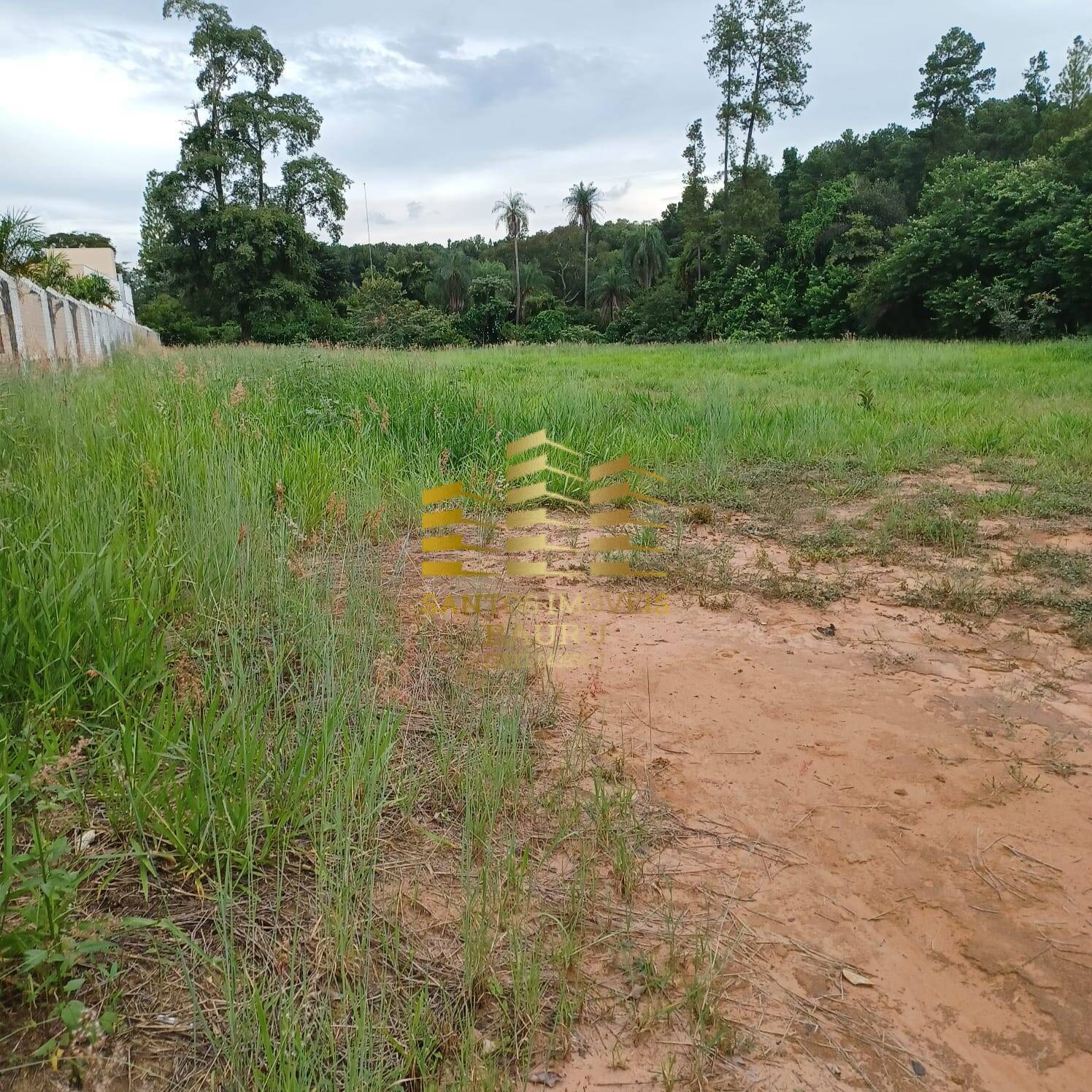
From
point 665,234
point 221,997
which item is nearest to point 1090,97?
point 665,234

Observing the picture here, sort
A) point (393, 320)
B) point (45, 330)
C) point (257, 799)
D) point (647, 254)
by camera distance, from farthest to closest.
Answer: point (647, 254)
point (393, 320)
point (45, 330)
point (257, 799)

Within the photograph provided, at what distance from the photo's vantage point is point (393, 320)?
32.0m

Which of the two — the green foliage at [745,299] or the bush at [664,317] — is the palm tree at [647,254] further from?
the green foliage at [745,299]

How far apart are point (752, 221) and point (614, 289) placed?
13449 millimetres

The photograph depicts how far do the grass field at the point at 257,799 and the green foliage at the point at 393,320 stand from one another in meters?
28.5

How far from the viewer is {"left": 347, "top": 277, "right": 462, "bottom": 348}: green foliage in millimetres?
31047

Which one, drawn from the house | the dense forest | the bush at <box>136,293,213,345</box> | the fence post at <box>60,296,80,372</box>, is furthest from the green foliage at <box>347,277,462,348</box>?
the fence post at <box>60,296,80,372</box>

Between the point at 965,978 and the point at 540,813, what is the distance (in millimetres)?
946

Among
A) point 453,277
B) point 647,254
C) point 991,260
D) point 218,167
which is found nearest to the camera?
point 991,260

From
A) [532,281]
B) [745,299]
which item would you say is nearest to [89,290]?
[745,299]

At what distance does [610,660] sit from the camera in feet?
9.25

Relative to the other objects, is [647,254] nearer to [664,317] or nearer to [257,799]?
[664,317]

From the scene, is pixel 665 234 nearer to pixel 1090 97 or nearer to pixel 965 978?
pixel 1090 97

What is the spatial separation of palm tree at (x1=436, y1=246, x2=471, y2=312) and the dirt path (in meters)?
46.2
